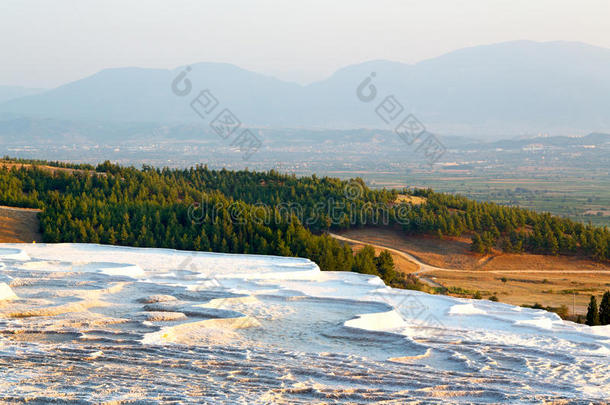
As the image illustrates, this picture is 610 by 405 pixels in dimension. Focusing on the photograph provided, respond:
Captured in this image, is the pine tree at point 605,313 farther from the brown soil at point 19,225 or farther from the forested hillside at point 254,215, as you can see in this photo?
the brown soil at point 19,225

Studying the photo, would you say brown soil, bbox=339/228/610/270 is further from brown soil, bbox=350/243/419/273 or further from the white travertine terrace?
the white travertine terrace

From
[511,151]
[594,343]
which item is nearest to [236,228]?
[594,343]

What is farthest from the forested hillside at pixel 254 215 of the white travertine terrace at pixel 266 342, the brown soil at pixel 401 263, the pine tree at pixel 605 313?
the white travertine terrace at pixel 266 342

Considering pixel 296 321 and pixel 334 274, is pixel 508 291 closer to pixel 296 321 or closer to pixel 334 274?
pixel 334 274

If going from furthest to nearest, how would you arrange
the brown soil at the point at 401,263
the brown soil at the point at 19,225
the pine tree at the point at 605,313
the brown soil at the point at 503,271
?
the brown soil at the point at 401,263
the brown soil at the point at 503,271
the brown soil at the point at 19,225
the pine tree at the point at 605,313

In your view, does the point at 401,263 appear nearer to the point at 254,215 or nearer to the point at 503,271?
the point at 503,271
